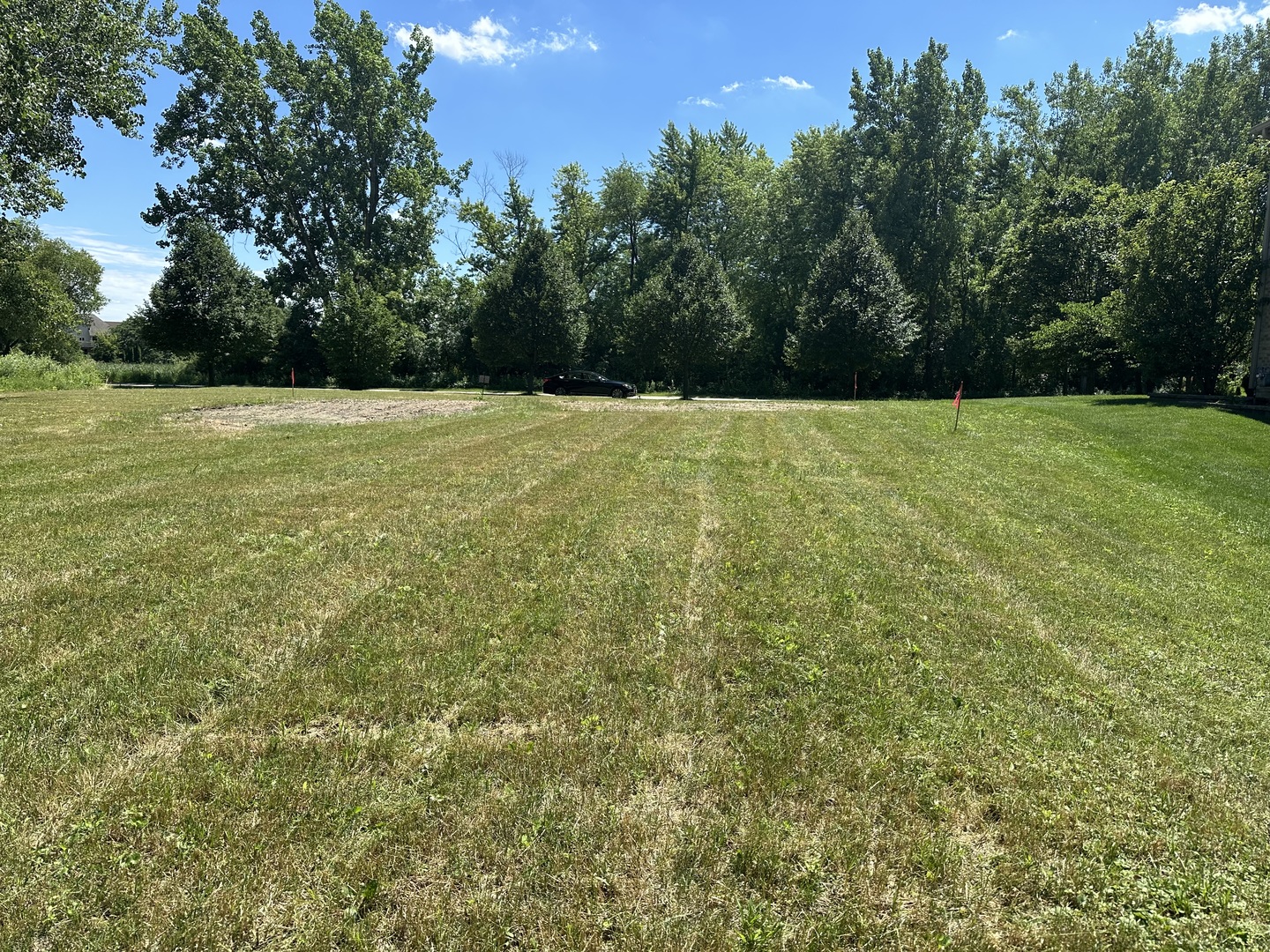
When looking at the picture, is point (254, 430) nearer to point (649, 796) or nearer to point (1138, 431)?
point (649, 796)

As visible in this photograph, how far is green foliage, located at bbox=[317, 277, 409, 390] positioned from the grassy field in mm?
33200

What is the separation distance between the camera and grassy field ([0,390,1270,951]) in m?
2.08

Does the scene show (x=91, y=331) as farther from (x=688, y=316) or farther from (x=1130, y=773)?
(x=1130, y=773)

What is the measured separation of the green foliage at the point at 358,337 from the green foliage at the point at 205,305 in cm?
463

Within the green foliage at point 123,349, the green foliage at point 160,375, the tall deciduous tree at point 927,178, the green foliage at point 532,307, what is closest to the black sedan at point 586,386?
the green foliage at point 532,307

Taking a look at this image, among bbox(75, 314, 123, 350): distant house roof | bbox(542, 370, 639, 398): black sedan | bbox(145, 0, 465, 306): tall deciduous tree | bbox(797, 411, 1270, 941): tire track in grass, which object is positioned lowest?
bbox(797, 411, 1270, 941): tire track in grass

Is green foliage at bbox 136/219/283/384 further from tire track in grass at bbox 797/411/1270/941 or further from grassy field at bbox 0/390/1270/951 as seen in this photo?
tire track in grass at bbox 797/411/1270/941

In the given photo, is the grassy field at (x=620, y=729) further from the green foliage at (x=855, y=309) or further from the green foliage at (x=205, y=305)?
the green foliage at (x=205, y=305)

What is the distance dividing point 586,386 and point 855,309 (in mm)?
14409

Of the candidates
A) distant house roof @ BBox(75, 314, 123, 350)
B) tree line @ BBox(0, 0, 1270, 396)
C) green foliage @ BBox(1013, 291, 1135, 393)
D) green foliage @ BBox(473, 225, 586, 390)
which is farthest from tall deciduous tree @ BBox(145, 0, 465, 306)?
distant house roof @ BBox(75, 314, 123, 350)

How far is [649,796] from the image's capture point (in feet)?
8.46

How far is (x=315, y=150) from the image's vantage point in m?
42.9

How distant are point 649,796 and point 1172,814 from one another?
7.30 feet

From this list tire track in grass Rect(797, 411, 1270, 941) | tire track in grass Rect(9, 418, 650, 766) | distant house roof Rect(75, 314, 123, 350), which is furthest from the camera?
distant house roof Rect(75, 314, 123, 350)
